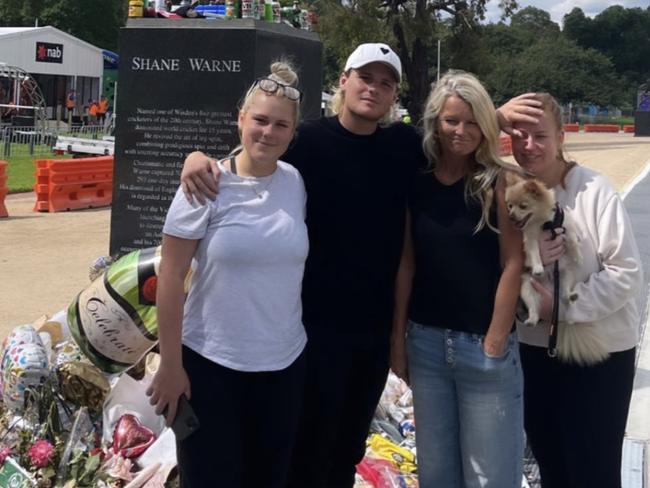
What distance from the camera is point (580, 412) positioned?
10.9 feet

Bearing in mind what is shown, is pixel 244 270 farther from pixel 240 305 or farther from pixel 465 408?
pixel 465 408

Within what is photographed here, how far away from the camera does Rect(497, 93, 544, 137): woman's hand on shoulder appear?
126 inches

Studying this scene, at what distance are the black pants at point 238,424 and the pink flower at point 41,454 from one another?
1392mm

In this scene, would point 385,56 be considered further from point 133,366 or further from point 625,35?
point 625,35

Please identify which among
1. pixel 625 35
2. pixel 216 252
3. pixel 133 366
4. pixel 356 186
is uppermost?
pixel 625 35

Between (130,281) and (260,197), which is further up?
(260,197)

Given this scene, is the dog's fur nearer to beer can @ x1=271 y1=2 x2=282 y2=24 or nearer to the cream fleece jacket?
the cream fleece jacket

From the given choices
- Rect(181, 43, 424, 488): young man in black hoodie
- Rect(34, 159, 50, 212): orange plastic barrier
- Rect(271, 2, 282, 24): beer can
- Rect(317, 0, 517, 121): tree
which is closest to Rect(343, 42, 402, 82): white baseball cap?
Rect(181, 43, 424, 488): young man in black hoodie

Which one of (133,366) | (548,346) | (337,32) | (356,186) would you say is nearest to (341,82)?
(356,186)

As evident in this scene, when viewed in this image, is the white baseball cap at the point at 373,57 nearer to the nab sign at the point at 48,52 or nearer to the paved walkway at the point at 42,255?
the paved walkway at the point at 42,255

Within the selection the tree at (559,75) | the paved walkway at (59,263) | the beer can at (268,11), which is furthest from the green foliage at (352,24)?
the tree at (559,75)

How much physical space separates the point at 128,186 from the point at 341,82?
9.90 ft

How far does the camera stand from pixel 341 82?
3.46 m

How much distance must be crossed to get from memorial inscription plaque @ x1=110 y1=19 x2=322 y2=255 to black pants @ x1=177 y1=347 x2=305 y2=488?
294 cm
